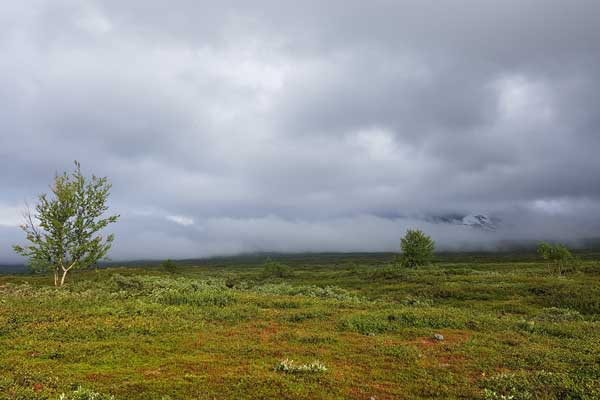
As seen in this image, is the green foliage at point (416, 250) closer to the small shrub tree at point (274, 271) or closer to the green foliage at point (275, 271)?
the green foliage at point (275, 271)

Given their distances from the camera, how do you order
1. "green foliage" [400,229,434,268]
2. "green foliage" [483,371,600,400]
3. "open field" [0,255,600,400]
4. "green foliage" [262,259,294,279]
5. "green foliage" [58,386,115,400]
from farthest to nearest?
"green foliage" [262,259,294,279], "green foliage" [400,229,434,268], "open field" [0,255,600,400], "green foliage" [483,371,600,400], "green foliage" [58,386,115,400]

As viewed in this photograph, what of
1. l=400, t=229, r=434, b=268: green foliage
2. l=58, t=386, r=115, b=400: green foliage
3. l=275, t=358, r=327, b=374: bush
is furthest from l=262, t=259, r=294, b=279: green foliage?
l=58, t=386, r=115, b=400: green foliage

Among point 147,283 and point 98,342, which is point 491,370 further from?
point 147,283

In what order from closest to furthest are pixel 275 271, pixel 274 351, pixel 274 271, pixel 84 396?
pixel 84 396 → pixel 274 351 → pixel 274 271 → pixel 275 271

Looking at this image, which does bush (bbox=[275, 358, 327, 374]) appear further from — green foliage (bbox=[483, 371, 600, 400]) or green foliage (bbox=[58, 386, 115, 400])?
green foliage (bbox=[58, 386, 115, 400])

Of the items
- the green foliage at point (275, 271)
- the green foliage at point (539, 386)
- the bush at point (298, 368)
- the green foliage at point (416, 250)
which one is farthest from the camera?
the green foliage at point (275, 271)

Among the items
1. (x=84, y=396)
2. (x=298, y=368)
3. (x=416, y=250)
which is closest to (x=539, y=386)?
(x=298, y=368)

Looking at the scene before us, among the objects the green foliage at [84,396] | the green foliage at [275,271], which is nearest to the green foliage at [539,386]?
the green foliage at [84,396]

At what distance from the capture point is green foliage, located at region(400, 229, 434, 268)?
91938 millimetres

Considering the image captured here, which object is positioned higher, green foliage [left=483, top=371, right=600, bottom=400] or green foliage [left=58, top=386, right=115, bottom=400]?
green foliage [left=58, top=386, right=115, bottom=400]

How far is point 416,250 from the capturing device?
91.7 m

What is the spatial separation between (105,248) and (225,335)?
29.9m

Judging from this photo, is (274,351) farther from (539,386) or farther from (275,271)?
(275,271)

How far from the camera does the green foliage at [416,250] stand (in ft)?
302
